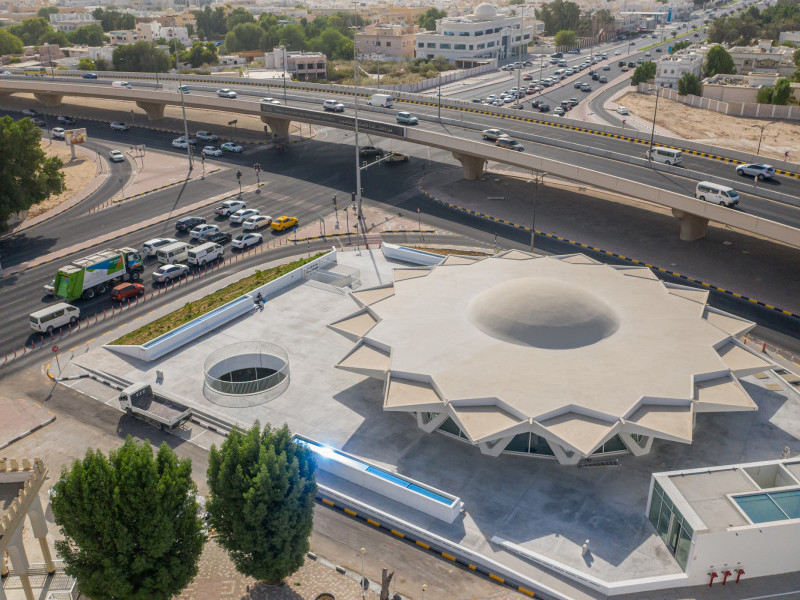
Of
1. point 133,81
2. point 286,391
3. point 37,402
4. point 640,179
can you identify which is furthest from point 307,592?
point 133,81

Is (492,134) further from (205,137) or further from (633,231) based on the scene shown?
(205,137)

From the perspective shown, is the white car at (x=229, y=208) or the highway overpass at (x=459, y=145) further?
the white car at (x=229, y=208)

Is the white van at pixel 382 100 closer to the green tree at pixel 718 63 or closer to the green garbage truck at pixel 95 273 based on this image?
the green garbage truck at pixel 95 273

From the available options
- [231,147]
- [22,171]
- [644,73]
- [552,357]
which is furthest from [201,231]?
[644,73]

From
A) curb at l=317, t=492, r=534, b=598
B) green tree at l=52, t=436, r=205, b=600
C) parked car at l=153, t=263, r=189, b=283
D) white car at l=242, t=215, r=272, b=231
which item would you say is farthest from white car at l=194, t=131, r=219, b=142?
green tree at l=52, t=436, r=205, b=600

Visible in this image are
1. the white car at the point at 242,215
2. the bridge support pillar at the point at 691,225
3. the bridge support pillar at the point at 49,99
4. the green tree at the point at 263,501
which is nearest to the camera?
the green tree at the point at 263,501

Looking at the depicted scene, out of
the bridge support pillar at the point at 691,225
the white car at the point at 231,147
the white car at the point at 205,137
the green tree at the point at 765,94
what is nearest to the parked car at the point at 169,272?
the white car at the point at 231,147

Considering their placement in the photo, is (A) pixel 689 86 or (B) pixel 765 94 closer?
(B) pixel 765 94
